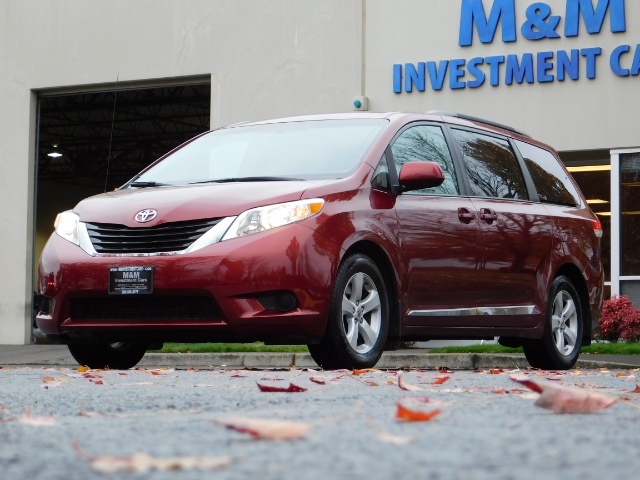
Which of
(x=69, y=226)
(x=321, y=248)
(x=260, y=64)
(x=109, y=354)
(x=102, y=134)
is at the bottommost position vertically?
(x=109, y=354)

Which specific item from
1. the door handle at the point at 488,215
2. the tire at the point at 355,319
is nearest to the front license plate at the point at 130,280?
the tire at the point at 355,319

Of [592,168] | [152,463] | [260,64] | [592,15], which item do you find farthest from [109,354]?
[260,64]

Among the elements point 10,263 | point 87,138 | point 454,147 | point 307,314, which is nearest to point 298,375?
point 307,314

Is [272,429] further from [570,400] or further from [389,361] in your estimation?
[389,361]

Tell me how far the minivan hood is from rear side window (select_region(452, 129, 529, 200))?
172 centimetres

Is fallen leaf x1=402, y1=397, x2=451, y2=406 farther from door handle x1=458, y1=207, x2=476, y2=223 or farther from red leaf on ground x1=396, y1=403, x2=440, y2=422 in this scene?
door handle x1=458, y1=207, x2=476, y2=223

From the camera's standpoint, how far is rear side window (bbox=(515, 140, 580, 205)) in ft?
30.9

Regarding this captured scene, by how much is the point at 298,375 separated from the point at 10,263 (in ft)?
44.9

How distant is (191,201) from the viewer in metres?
7.07

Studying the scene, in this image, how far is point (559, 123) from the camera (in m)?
16.0

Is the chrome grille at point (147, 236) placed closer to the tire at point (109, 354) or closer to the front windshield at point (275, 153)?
the front windshield at point (275, 153)

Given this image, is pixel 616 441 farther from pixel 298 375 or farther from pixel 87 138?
pixel 87 138

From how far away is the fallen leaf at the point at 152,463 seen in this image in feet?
8.46

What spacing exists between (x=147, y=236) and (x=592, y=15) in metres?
10.0
